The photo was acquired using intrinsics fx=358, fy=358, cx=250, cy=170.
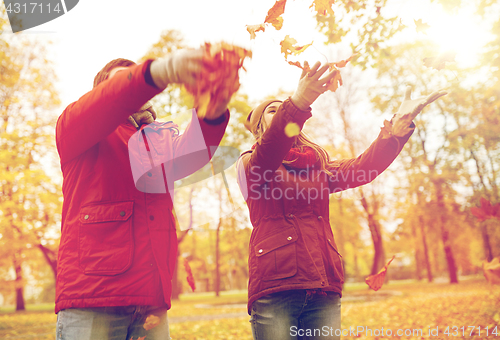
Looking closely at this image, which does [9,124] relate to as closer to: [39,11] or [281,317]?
[39,11]

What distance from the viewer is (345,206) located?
19562mm

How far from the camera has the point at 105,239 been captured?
152 centimetres

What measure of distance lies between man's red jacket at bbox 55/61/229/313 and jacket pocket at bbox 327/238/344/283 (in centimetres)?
91

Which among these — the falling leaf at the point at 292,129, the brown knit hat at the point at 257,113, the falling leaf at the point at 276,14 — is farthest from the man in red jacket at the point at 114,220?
the falling leaf at the point at 276,14

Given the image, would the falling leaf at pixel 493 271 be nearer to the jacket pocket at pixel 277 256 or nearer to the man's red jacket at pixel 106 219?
the jacket pocket at pixel 277 256

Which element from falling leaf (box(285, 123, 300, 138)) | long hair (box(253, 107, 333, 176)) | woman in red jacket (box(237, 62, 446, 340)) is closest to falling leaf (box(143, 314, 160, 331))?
woman in red jacket (box(237, 62, 446, 340))

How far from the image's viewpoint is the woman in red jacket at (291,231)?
185 centimetres

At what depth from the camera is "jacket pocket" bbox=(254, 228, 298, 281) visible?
1927mm

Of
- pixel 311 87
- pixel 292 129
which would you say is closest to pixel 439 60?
pixel 311 87

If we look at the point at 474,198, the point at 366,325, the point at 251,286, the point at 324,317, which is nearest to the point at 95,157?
the point at 251,286

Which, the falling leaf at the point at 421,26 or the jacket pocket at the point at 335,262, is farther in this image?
the falling leaf at the point at 421,26

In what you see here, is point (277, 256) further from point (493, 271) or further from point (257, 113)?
point (493, 271)

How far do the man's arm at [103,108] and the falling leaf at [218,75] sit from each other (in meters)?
0.16

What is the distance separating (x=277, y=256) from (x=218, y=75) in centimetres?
110
